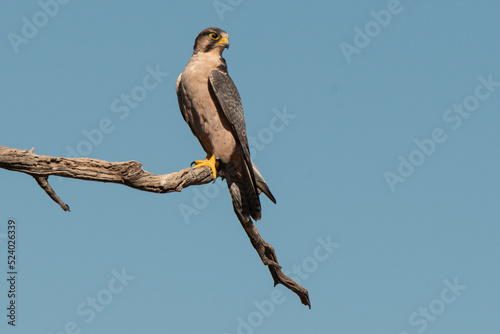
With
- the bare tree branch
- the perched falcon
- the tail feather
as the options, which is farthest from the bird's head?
the bare tree branch

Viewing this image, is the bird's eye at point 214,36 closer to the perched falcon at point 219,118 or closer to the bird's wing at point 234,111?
the perched falcon at point 219,118

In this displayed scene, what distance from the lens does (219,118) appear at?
22.8 feet

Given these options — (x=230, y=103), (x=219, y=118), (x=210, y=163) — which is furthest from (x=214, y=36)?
(x=210, y=163)

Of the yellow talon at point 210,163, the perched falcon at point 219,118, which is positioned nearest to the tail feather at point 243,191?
the perched falcon at point 219,118

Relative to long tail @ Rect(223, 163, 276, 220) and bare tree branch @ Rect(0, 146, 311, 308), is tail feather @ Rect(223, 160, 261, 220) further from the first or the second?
bare tree branch @ Rect(0, 146, 311, 308)

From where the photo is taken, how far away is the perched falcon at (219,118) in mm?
6863

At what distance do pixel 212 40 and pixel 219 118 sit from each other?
0.94 metres

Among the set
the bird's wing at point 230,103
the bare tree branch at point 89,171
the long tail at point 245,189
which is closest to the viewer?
the bare tree branch at point 89,171

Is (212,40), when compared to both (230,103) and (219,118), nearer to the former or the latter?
(230,103)

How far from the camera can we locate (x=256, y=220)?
699cm

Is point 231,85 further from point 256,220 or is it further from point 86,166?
point 86,166

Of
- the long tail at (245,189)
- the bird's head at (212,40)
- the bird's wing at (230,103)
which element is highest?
the bird's head at (212,40)

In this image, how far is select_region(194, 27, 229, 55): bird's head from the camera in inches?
278

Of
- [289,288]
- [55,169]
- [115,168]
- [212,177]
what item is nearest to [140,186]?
[115,168]
